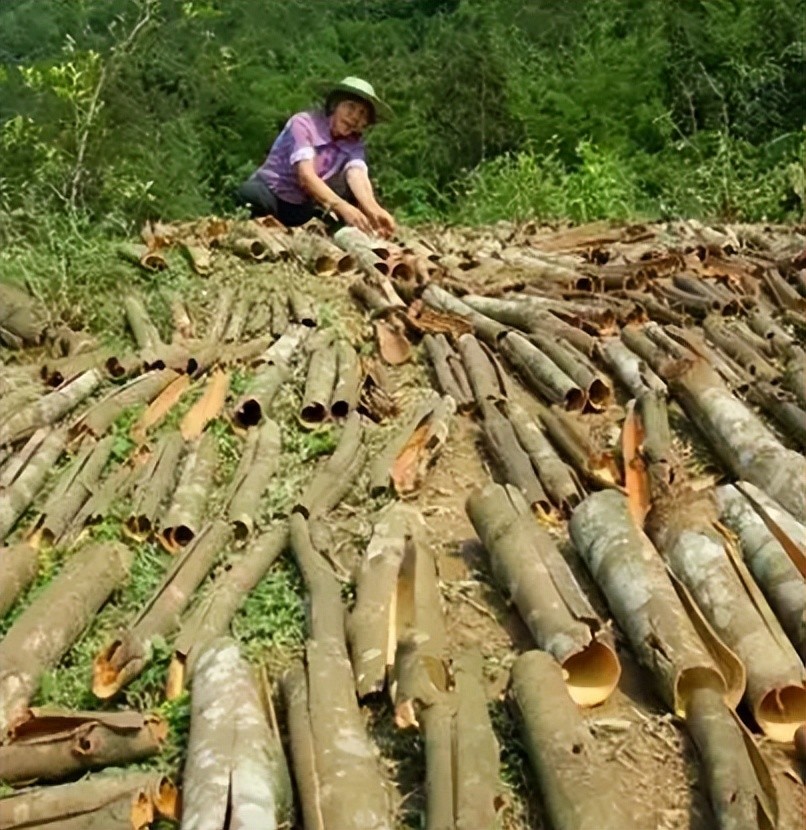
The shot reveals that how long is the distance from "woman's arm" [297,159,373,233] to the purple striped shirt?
8cm

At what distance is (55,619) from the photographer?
3.09 meters

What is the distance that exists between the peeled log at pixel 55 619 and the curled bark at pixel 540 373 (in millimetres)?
1596

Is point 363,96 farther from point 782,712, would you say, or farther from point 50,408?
point 782,712

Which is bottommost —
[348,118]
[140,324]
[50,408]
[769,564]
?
[769,564]

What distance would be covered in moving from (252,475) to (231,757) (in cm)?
149

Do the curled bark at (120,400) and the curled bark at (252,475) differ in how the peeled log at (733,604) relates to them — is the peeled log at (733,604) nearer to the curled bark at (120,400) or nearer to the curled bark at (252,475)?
the curled bark at (252,475)

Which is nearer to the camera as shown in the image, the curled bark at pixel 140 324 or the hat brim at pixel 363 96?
the curled bark at pixel 140 324

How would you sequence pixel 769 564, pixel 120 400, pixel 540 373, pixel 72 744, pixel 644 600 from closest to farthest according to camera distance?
pixel 72 744 < pixel 644 600 < pixel 769 564 < pixel 540 373 < pixel 120 400

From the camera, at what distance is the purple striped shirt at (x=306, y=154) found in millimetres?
7004

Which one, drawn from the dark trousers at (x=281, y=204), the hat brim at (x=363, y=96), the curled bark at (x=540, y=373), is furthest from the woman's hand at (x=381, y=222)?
the curled bark at (x=540, y=373)

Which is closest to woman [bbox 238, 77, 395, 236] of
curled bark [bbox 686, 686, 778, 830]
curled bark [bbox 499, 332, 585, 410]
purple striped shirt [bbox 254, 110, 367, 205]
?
purple striped shirt [bbox 254, 110, 367, 205]

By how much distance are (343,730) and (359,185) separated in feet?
16.0

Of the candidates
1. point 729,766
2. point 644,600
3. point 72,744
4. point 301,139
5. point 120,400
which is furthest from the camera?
point 301,139

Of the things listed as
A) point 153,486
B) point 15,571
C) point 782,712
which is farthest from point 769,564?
point 15,571
